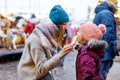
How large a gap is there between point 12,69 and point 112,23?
20.8 ft

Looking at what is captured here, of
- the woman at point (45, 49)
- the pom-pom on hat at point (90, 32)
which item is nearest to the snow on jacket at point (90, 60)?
the pom-pom on hat at point (90, 32)

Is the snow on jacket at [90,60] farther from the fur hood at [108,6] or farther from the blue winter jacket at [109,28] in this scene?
the fur hood at [108,6]

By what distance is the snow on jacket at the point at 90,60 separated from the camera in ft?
11.9

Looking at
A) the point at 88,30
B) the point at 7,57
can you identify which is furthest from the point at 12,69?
the point at 88,30

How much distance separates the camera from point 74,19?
30.5 meters

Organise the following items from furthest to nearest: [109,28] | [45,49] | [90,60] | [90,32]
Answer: [109,28] → [90,32] → [90,60] → [45,49]

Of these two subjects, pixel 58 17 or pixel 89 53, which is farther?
pixel 89 53

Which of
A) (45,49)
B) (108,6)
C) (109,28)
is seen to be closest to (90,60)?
(45,49)

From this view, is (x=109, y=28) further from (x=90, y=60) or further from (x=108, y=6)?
(x=90, y=60)

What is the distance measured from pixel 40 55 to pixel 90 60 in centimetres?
54

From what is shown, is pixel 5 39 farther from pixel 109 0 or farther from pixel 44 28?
pixel 44 28

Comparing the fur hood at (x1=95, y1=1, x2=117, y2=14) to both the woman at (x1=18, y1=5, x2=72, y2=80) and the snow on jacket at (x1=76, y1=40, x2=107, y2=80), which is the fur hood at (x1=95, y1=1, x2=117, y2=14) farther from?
the woman at (x1=18, y1=5, x2=72, y2=80)

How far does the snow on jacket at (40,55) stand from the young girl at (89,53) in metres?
0.31

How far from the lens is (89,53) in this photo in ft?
12.2
